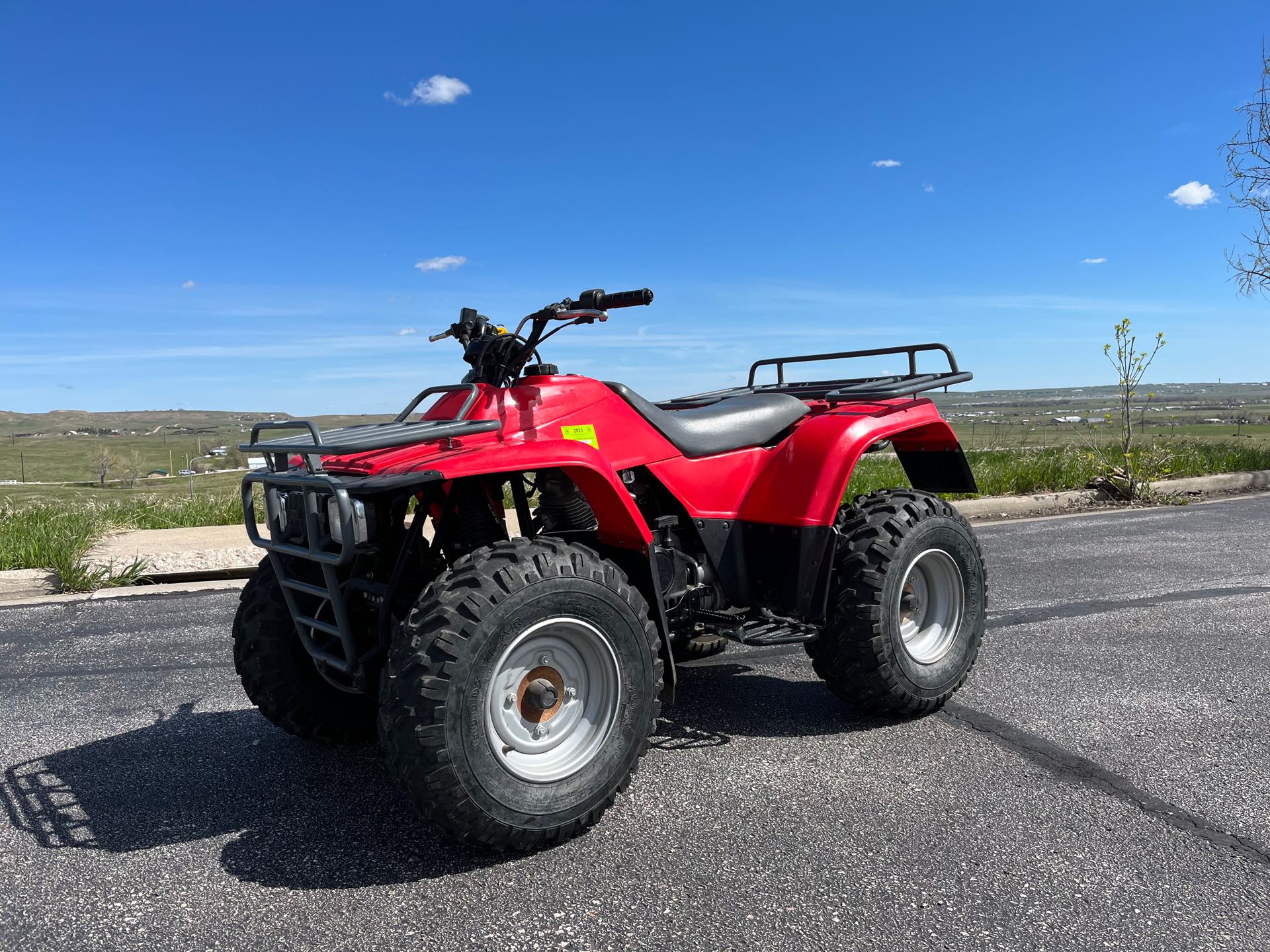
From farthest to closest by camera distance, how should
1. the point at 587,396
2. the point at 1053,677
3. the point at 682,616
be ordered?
1. the point at 1053,677
2. the point at 682,616
3. the point at 587,396

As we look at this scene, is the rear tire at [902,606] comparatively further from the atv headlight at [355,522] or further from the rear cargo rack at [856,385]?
the atv headlight at [355,522]

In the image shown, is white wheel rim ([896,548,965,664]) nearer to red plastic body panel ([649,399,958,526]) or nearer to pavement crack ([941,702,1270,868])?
pavement crack ([941,702,1270,868])

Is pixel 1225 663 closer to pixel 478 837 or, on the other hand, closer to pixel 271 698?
pixel 478 837

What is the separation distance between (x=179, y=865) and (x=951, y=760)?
2.81 meters

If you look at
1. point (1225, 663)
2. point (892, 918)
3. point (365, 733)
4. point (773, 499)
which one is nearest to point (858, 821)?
point (892, 918)

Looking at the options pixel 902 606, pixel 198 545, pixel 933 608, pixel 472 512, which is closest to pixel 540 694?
pixel 472 512

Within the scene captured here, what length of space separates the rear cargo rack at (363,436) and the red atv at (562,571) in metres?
0.02

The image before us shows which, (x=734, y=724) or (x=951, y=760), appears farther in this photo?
(x=734, y=724)

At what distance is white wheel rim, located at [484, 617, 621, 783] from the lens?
9.87 feet

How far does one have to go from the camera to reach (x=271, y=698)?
3684mm

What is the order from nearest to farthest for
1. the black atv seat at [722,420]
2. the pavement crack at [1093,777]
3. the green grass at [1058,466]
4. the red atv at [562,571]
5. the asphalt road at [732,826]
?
1. the asphalt road at [732,826]
2. the red atv at [562,571]
3. the pavement crack at [1093,777]
4. the black atv seat at [722,420]
5. the green grass at [1058,466]

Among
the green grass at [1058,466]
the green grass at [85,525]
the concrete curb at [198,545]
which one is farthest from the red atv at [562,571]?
the green grass at [1058,466]

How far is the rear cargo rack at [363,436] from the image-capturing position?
2.99 metres

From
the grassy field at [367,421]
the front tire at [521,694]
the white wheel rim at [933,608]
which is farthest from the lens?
the grassy field at [367,421]
